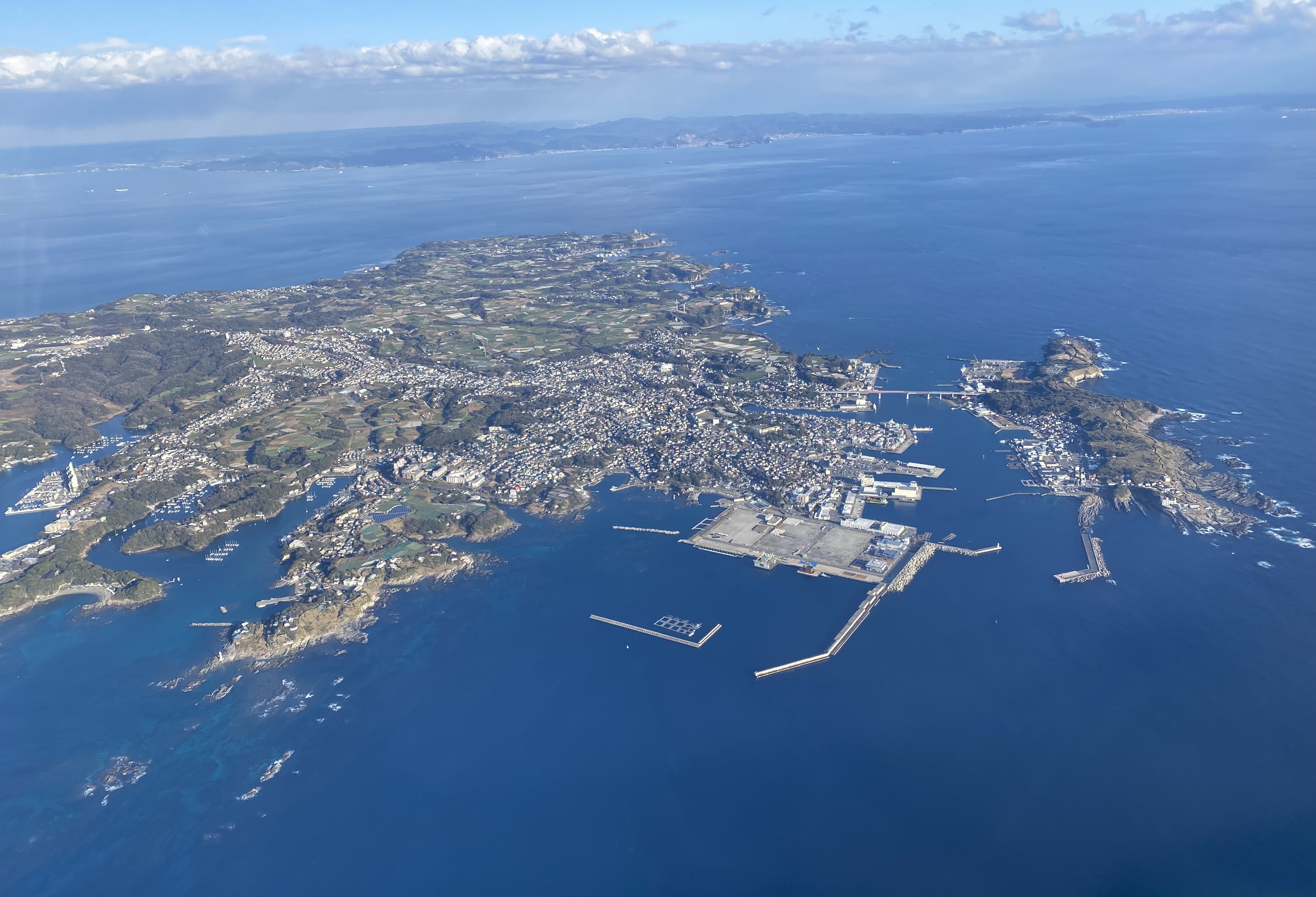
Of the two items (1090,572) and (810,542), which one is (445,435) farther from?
(1090,572)

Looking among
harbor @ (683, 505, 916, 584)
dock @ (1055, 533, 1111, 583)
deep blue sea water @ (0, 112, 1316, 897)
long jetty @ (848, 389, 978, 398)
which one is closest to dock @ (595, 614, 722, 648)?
deep blue sea water @ (0, 112, 1316, 897)

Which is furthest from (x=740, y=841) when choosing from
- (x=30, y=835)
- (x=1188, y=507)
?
(x=1188, y=507)

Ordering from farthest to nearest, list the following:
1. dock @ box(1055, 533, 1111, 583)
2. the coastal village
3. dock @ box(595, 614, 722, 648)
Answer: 1. the coastal village
2. dock @ box(1055, 533, 1111, 583)
3. dock @ box(595, 614, 722, 648)

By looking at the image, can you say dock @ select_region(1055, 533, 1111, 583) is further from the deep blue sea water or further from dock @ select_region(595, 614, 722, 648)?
dock @ select_region(595, 614, 722, 648)

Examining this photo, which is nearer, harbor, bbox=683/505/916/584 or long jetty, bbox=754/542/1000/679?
long jetty, bbox=754/542/1000/679

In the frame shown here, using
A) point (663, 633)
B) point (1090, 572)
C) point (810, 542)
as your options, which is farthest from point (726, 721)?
point (1090, 572)

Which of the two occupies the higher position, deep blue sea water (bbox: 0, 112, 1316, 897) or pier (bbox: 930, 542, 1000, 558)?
pier (bbox: 930, 542, 1000, 558)
